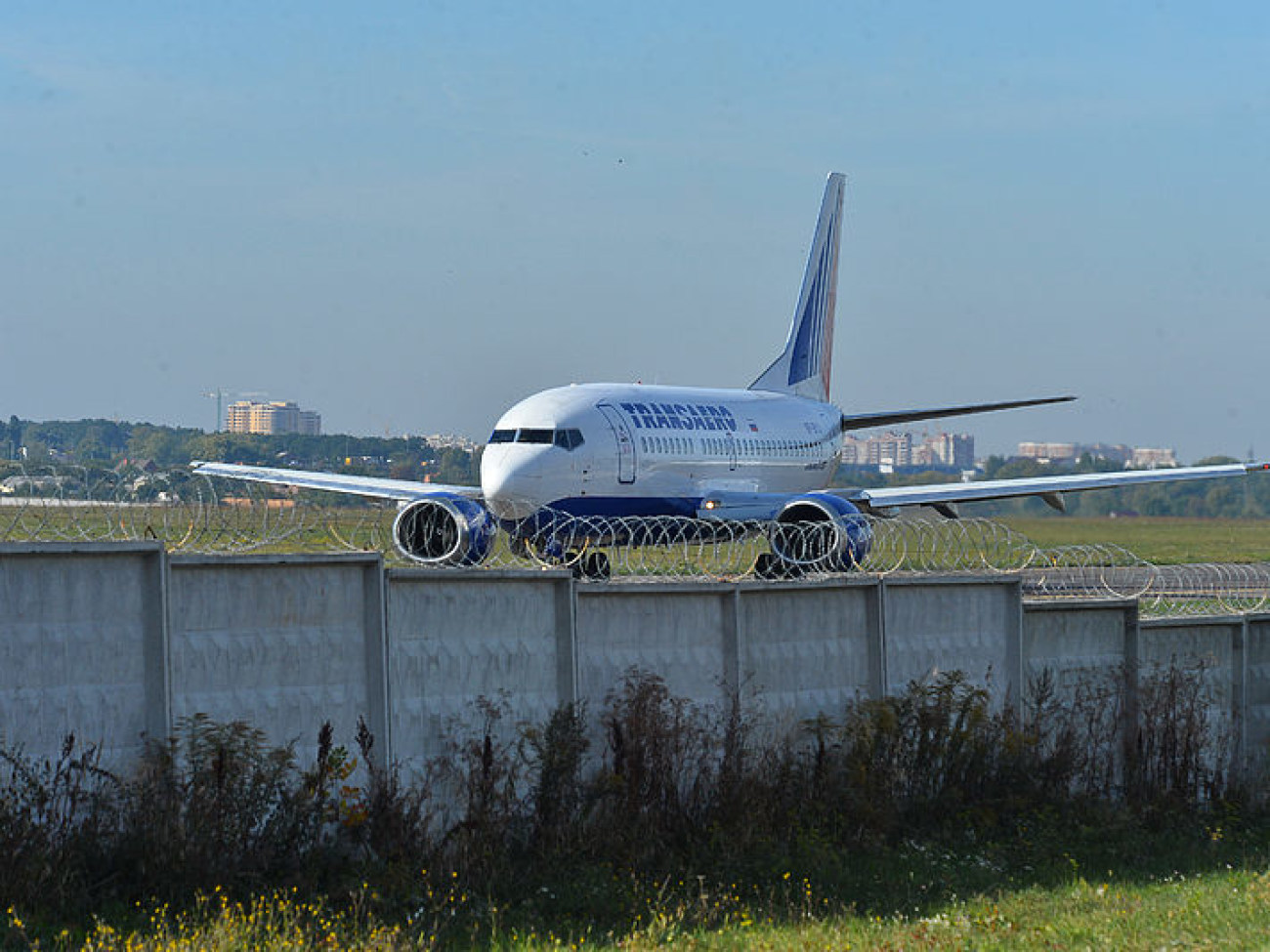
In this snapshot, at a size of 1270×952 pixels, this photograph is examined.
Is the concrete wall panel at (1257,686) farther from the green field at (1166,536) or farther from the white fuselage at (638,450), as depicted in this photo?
the green field at (1166,536)

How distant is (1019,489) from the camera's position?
34.5 meters

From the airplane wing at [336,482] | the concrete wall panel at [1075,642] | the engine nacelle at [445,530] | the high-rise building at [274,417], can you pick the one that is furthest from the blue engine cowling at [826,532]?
the high-rise building at [274,417]

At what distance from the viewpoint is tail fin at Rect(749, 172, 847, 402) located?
139 ft

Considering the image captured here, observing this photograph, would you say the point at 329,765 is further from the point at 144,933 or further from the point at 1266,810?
the point at 1266,810

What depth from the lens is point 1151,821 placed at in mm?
17656

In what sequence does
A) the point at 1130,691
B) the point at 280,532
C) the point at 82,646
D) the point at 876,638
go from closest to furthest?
the point at 82,646 < the point at 280,532 < the point at 876,638 < the point at 1130,691

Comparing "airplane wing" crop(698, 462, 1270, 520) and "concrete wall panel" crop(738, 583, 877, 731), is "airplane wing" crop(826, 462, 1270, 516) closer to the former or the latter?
"airplane wing" crop(698, 462, 1270, 520)

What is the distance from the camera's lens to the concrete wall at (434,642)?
478 inches

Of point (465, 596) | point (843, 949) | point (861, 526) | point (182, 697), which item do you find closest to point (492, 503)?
point (861, 526)

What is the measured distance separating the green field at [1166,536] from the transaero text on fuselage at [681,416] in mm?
Result: 17237

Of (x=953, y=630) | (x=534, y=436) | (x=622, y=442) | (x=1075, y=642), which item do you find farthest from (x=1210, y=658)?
(x=622, y=442)

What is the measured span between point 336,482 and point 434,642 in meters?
20.7

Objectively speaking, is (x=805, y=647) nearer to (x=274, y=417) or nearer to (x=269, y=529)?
(x=269, y=529)

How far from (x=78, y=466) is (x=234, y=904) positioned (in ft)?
14.5
